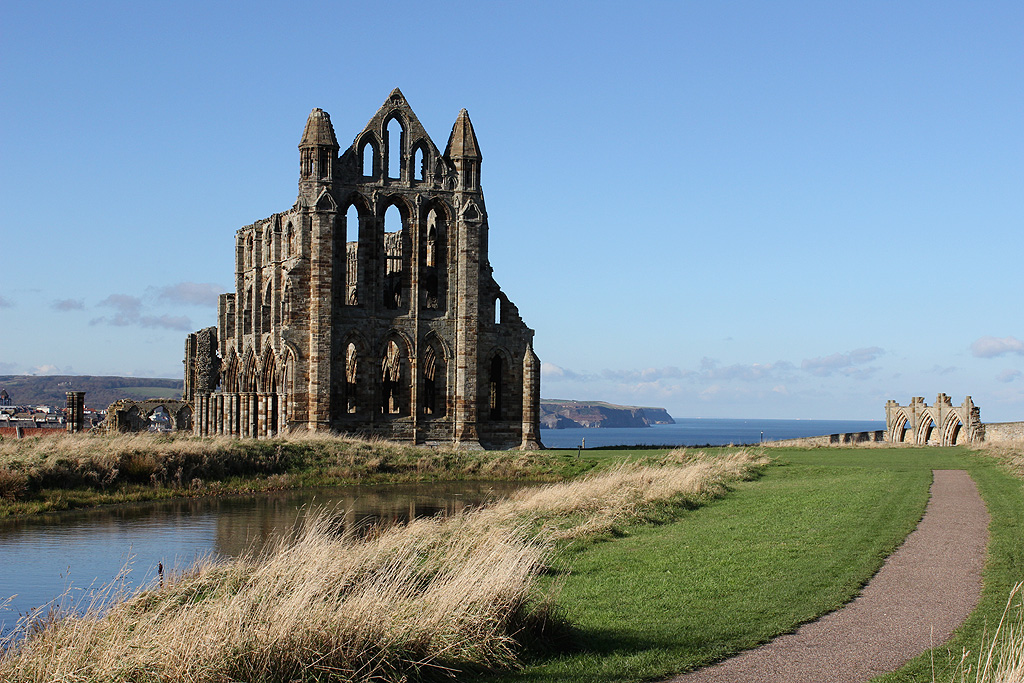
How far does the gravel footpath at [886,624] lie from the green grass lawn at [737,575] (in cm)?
23

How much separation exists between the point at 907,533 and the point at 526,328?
39520 mm

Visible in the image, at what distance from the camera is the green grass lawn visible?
1129cm

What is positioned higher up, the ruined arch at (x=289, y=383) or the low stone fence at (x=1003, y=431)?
the ruined arch at (x=289, y=383)

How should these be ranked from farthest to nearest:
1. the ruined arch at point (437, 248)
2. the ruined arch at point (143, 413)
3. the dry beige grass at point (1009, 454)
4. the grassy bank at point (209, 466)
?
1. the ruined arch at point (143, 413)
2. the ruined arch at point (437, 248)
3. the grassy bank at point (209, 466)
4. the dry beige grass at point (1009, 454)

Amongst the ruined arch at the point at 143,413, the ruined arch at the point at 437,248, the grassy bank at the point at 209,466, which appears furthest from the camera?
the ruined arch at the point at 143,413

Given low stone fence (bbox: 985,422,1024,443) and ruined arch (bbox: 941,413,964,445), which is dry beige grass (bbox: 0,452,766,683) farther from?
ruined arch (bbox: 941,413,964,445)

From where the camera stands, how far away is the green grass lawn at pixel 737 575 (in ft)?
37.0

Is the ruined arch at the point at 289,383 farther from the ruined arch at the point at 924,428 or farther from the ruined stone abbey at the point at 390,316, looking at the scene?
the ruined arch at the point at 924,428

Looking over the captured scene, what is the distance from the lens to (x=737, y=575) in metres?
15.8

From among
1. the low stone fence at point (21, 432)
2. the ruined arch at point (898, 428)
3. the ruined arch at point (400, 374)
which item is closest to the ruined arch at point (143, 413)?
the low stone fence at point (21, 432)

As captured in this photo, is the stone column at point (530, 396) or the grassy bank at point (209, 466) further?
the stone column at point (530, 396)

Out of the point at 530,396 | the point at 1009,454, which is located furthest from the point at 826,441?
the point at 1009,454

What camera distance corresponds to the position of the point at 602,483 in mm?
29219

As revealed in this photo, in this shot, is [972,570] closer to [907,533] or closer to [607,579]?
[907,533]
